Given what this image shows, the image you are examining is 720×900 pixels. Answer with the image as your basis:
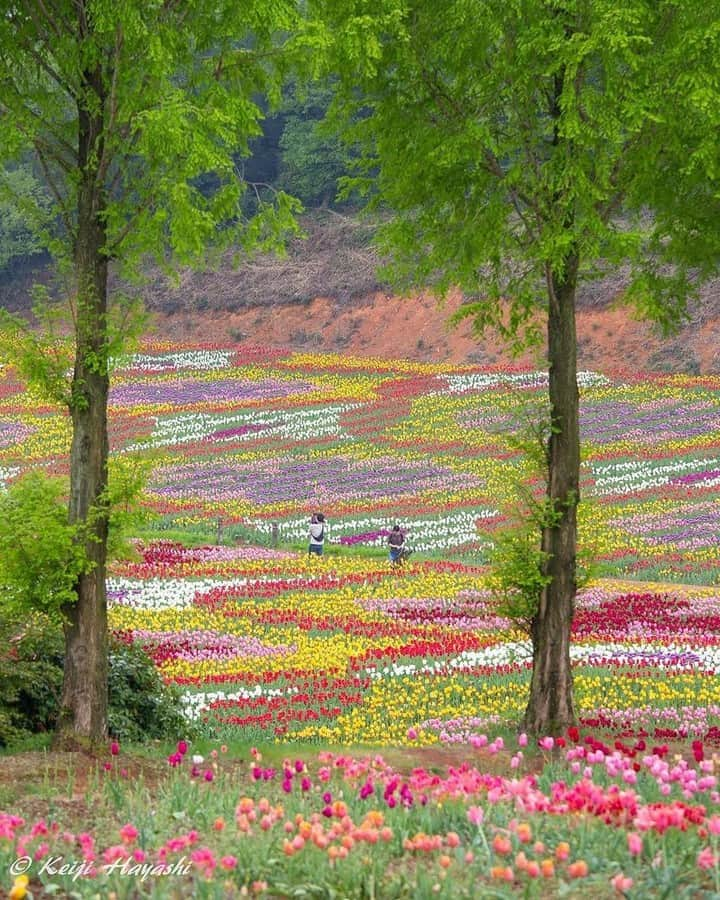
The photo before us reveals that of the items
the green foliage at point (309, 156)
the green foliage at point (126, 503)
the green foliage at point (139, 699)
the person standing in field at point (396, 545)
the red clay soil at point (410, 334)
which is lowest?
the green foliage at point (139, 699)

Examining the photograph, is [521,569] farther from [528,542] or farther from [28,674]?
[28,674]

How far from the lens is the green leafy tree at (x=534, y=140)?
10508 millimetres

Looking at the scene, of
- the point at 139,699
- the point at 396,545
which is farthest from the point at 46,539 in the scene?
the point at 396,545

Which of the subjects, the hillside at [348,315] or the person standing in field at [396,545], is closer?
the person standing in field at [396,545]

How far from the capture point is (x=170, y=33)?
938cm

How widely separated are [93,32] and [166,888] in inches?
279

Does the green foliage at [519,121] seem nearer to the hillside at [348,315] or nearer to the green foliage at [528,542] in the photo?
the green foliage at [528,542]

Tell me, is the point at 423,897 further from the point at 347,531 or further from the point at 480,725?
the point at 347,531

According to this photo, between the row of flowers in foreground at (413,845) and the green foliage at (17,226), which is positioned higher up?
the green foliage at (17,226)

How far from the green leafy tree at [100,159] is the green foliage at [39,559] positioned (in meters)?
0.20

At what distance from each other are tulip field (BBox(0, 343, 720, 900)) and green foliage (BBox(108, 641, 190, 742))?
51cm

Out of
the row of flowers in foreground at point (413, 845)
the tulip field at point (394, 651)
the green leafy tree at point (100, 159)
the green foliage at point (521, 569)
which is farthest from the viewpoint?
the green foliage at point (521, 569)

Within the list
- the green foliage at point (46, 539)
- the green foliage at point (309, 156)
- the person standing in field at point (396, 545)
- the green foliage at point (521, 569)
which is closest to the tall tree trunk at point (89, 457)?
the green foliage at point (46, 539)

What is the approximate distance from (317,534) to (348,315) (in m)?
49.9
